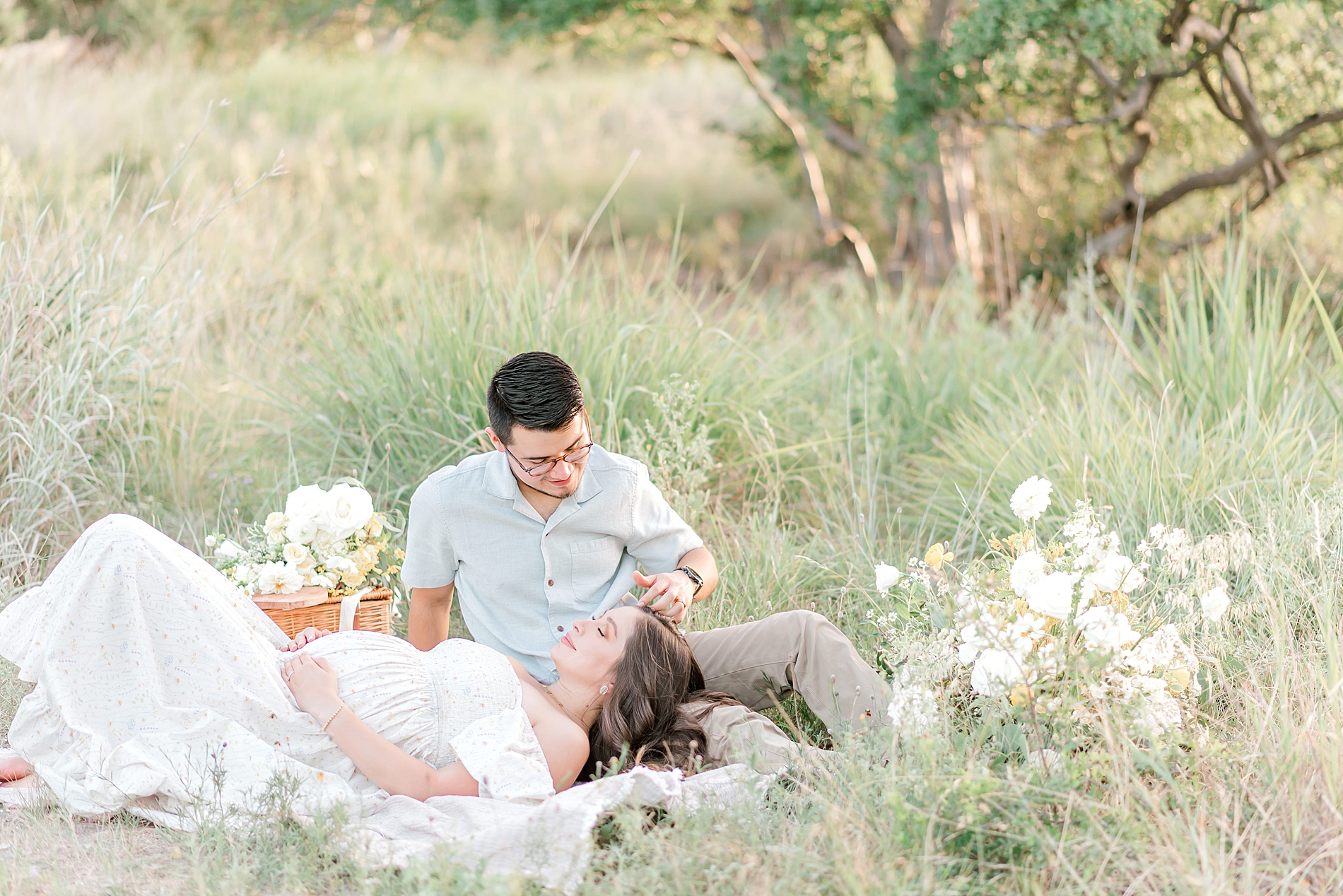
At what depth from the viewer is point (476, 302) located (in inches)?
196

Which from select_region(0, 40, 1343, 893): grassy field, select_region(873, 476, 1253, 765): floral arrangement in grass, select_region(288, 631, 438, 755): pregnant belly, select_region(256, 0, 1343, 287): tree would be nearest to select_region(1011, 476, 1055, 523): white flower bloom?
select_region(873, 476, 1253, 765): floral arrangement in grass

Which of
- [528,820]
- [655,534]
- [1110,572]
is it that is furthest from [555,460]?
[1110,572]

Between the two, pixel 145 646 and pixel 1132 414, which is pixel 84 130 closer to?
pixel 145 646

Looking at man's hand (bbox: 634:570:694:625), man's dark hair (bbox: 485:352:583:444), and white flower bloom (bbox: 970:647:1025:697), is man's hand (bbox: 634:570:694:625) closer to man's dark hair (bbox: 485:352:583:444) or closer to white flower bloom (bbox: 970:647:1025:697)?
man's dark hair (bbox: 485:352:583:444)

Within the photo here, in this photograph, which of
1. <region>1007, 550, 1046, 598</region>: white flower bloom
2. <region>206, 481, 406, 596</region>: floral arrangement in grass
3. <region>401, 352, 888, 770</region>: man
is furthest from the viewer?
<region>206, 481, 406, 596</region>: floral arrangement in grass

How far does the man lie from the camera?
321 cm

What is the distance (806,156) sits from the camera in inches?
352

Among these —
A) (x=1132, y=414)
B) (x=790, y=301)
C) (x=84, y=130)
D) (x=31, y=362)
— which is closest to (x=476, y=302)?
(x=31, y=362)

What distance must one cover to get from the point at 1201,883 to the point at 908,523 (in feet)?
8.41

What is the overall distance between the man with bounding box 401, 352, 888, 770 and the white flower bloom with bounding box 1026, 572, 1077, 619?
0.82m

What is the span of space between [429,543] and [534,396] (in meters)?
0.61

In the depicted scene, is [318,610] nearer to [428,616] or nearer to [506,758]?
[428,616]

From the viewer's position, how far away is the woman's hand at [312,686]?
9.57ft

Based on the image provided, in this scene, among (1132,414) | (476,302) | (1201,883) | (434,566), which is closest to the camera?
(1201,883)
